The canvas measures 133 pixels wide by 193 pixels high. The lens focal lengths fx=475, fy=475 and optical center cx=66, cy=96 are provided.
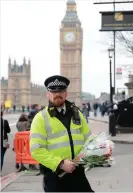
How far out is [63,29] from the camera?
472 feet

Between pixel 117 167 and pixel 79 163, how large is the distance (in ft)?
22.7

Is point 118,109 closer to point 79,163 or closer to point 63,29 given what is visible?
point 79,163

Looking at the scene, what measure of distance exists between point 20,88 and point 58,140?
418 feet

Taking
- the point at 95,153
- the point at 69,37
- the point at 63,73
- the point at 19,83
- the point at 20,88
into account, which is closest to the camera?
the point at 95,153

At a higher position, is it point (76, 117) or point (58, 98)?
point (58, 98)

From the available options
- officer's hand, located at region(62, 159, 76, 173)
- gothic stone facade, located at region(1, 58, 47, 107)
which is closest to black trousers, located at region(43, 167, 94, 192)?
officer's hand, located at region(62, 159, 76, 173)

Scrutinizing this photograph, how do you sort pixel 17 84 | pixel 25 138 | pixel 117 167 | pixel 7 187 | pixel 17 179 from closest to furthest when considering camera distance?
pixel 7 187
pixel 17 179
pixel 117 167
pixel 25 138
pixel 17 84

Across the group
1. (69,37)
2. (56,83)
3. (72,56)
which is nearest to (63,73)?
(72,56)

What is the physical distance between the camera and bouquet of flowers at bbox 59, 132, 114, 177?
4148 millimetres

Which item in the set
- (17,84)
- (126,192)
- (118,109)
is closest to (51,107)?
(126,192)

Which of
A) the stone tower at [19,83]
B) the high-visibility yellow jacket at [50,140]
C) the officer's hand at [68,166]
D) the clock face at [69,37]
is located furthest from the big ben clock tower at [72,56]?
the officer's hand at [68,166]

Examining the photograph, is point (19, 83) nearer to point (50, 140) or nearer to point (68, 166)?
point (50, 140)

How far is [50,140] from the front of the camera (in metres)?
4.21

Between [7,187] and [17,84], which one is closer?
[7,187]
